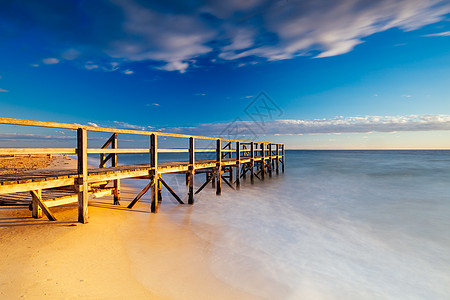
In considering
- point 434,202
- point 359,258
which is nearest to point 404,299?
point 359,258

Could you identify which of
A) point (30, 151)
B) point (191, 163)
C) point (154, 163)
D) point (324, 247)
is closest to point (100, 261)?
point (30, 151)

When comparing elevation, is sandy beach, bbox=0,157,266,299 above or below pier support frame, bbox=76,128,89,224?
below

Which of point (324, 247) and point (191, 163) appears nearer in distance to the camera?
point (324, 247)

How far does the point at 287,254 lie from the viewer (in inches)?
220

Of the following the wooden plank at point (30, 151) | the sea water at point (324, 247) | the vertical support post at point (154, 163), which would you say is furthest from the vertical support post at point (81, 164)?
the sea water at point (324, 247)

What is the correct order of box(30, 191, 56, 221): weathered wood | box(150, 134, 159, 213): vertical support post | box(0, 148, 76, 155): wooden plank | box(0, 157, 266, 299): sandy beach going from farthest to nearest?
box(150, 134, 159, 213): vertical support post < box(30, 191, 56, 221): weathered wood < box(0, 148, 76, 155): wooden plank < box(0, 157, 266, 299): sandy beach

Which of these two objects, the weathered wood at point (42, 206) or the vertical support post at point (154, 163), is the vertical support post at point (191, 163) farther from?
the weathered wood at point (42, 206)

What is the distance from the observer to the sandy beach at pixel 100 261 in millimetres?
3422

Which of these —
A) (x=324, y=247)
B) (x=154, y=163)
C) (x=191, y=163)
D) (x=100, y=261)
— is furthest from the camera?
(x=191, y=163)

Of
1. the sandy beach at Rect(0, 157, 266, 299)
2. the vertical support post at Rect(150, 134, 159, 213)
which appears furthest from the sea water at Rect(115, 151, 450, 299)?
the vertical support post at Rect(150, 134, 159, 213)

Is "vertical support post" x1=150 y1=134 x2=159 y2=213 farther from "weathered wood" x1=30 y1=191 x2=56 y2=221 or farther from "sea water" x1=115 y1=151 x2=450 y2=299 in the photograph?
"weathered wood" x1=30 y1=191 x2=56 y2=221

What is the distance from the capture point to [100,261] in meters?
4.19

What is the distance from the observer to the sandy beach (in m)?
3.42

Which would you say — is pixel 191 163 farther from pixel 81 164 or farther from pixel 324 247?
pixel 324 247
